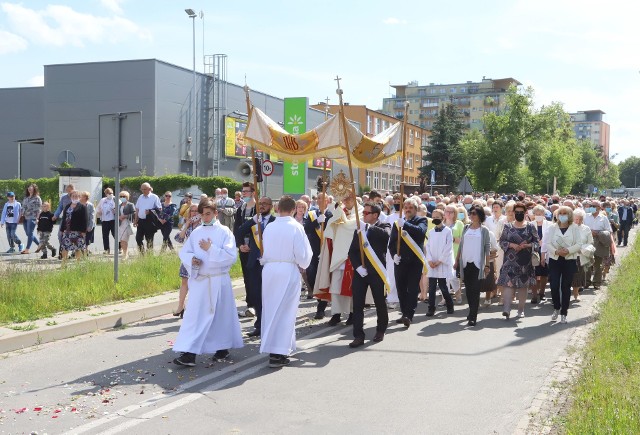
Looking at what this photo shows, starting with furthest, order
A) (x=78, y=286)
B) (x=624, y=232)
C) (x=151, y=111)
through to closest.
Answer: (x=151, y=111) < (x=624, y=232) < (x=78, y=286)

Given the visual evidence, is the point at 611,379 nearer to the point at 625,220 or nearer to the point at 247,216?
the point at 247,216

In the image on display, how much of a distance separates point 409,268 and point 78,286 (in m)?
5.53

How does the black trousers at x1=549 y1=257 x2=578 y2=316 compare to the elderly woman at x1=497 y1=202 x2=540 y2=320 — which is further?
the elderly woman at x1=497 y1=202 x2=540 y2=320

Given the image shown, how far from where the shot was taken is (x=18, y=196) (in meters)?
42.1

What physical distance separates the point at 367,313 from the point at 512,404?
5.34m

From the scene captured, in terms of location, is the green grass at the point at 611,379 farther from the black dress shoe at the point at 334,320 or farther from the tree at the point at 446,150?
the tree at the point at 446,150

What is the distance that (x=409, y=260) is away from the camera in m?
10.9

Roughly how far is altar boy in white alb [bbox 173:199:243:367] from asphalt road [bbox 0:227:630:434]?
0.85 feet

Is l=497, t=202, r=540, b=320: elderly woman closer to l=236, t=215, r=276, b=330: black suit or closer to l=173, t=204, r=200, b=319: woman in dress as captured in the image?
l=236, t=215, r=276, b=330: black suit

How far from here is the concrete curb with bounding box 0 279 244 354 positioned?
351 inches

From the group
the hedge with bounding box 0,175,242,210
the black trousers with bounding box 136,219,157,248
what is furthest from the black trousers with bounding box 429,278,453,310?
the hedge with bounding box 0,175,242,210

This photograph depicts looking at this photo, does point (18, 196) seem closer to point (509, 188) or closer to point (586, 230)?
point (586, 230)

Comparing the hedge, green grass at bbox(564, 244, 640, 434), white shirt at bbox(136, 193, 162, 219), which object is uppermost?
the hedge

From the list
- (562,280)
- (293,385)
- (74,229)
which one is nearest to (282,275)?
(293,385)
